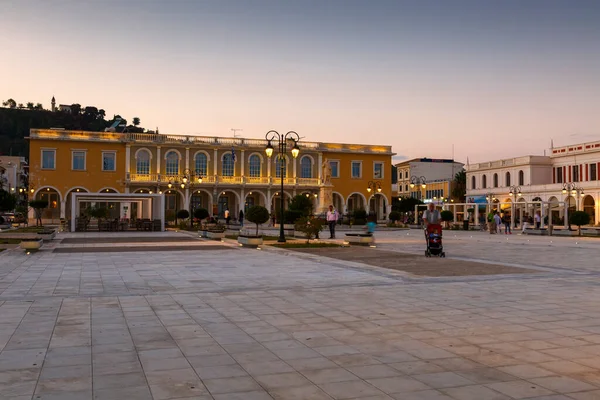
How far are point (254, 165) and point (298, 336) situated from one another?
186 ft

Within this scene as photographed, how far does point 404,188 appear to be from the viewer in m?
89.8

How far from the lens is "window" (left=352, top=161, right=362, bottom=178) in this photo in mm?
66312

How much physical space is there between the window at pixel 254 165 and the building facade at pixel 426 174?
27659 mm

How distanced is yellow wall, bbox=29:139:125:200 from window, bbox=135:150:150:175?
1.41m

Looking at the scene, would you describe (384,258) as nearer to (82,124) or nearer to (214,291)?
(214,291)

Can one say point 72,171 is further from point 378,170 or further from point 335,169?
point 378,170

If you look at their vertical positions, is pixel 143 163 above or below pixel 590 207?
above

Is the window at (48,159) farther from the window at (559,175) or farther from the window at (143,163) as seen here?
the window at (559,175)

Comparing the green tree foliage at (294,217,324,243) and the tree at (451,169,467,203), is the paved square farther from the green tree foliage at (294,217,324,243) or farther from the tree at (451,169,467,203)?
the tree at (451,169,467,203)

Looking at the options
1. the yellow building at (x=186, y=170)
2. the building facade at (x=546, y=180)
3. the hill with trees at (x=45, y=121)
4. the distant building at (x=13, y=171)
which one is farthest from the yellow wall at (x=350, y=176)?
the hill with trees at (x=45, y=121)

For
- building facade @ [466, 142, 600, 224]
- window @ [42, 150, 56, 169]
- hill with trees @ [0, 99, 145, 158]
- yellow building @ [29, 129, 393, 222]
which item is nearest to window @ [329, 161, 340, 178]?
yellow building @ [29, 129, 393, 222]

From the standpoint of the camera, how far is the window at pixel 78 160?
2240 inches

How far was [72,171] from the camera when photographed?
56906 millimetres

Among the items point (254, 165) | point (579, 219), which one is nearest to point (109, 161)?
point (254, 165)
